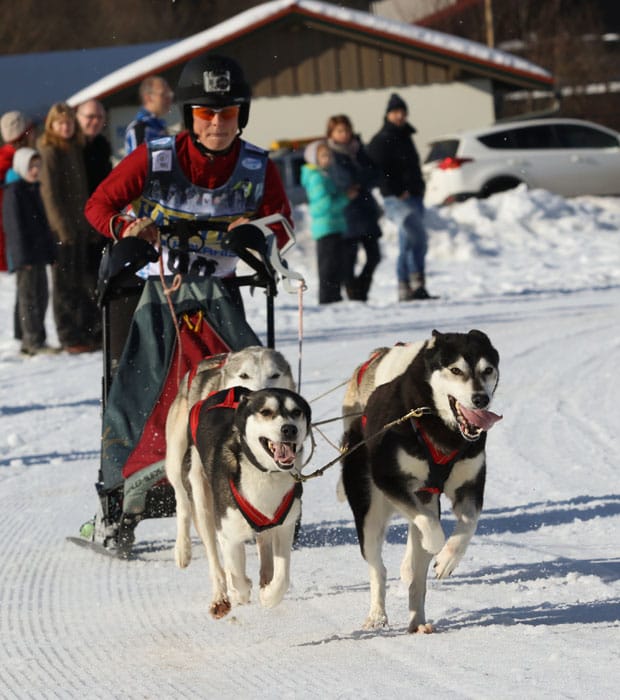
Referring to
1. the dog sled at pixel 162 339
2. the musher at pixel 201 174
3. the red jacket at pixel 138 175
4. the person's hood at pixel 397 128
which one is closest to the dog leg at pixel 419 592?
the dog sled at pixel 162 339

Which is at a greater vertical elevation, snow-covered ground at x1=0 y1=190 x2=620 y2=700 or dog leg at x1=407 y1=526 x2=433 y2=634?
dog leg at x1=407 y1=526 x2=433 y2=634

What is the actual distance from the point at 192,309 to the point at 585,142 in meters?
18.2

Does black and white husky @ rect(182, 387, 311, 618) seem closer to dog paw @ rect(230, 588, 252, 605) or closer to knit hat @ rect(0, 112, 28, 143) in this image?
dog paw @ rect(230, 588, 252, 605)

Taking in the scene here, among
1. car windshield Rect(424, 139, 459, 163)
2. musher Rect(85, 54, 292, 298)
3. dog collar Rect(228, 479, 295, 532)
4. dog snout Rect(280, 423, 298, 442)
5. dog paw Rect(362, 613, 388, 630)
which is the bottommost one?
dog paw Rect(362, 613, 388, 630)

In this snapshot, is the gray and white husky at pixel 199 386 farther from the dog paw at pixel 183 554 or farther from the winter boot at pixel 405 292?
the winter boot at pixel 405 292

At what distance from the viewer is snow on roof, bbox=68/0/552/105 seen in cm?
2628

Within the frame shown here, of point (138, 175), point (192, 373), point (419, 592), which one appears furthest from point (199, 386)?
point (419, 592)

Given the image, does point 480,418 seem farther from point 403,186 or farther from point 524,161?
point 524,161

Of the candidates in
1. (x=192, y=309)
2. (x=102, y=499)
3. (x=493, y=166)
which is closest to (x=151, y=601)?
(x=102, y=499)

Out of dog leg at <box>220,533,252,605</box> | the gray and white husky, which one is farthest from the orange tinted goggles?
dog leg at <box>220,533,252,605</box>

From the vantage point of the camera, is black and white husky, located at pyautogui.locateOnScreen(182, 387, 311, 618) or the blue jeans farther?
the blue jeans

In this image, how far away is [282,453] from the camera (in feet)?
13.9

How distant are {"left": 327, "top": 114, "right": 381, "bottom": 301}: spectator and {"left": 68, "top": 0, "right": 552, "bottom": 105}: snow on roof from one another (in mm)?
13032

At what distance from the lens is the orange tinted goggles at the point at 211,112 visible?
5.22 m
